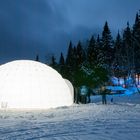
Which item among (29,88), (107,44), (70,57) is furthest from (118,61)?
(29,88)

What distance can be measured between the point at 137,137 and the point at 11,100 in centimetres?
1503

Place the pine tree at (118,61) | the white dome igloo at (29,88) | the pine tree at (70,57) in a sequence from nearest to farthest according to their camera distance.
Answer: the white dome igloo at (29,88) → the pine tree at (118,61) → the pine tree at (70,57)

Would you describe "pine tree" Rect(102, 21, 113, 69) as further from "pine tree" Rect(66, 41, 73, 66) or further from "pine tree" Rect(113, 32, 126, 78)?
"pine tree" Rect(66, 41, 73, 66)

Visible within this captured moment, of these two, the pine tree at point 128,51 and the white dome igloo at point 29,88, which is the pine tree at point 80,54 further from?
the white dome igloo at point 29,88

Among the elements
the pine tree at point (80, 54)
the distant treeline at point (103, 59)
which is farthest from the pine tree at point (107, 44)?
the pine tree at point (80, 54)

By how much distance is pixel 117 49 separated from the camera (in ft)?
258

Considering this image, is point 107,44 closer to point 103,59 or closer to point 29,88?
point 103,59

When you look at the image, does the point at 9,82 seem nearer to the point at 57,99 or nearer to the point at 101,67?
the point at 57,99

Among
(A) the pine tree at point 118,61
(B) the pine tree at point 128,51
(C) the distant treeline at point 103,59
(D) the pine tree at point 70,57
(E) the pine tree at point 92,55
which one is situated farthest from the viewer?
(D) the pine tree at point 70,57

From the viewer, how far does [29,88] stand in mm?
25781

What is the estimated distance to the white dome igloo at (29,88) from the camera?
25.5 metres

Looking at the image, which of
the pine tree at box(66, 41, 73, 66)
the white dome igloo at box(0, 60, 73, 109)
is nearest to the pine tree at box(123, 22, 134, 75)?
the pine tree at box(66, 41, 73, 66)

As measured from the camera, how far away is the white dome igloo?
83.7ft

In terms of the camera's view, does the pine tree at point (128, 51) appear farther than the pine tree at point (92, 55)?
No
